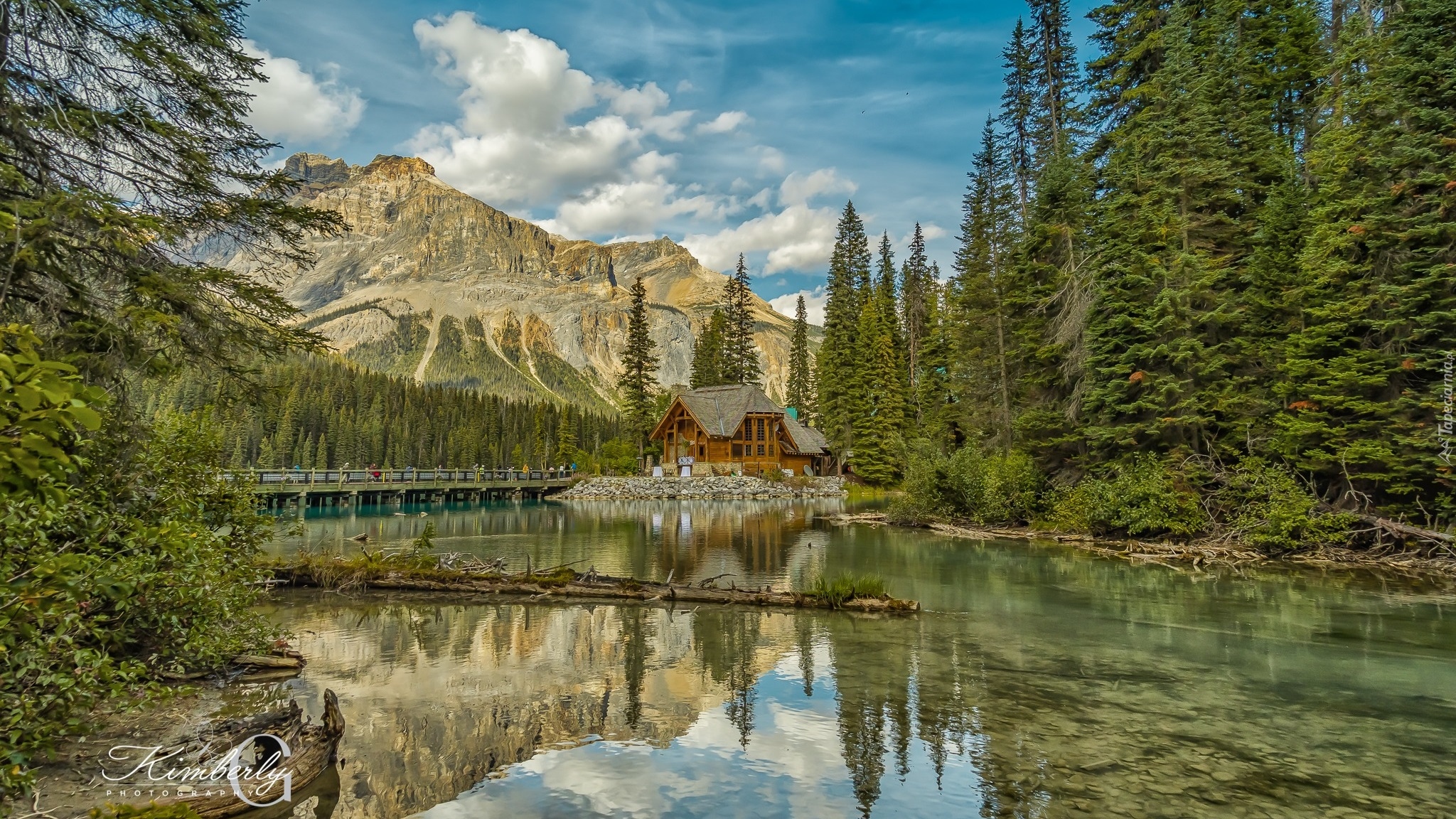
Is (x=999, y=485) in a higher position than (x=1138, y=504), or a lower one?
higher

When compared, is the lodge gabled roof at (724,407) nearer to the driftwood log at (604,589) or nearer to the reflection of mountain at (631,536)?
the reflection of mountain at (631,536)

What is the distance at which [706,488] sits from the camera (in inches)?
2015

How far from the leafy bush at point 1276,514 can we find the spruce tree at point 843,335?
1200 inches

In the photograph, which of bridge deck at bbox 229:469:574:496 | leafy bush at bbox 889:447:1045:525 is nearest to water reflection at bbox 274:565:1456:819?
leafy bush at bbox 889:447:1045:525

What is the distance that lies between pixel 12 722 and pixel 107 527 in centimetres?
267

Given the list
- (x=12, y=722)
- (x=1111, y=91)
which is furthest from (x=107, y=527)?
(x=1111, y=91)

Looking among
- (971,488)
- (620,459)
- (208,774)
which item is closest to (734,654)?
(208,774)

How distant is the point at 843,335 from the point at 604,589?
43031 mm

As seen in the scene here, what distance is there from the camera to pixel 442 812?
6.32 metres

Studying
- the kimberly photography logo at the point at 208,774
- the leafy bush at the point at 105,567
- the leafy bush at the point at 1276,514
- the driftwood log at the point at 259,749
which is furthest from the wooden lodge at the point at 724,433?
the kimberly photography logo at the point at 208,774

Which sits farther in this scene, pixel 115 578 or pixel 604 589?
pixel 604 589

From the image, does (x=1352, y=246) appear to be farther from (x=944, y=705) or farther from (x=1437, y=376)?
(x=944, y=705)

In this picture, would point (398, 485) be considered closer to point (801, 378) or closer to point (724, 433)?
point (724, 433)

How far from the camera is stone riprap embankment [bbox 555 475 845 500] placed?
50.6 metres
